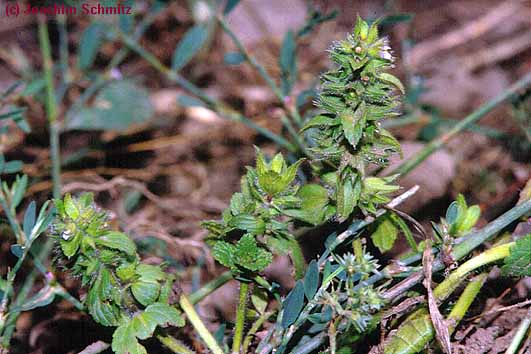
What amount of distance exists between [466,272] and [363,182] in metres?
0.25

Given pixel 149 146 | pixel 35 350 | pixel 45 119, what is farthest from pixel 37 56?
pixel 35 350

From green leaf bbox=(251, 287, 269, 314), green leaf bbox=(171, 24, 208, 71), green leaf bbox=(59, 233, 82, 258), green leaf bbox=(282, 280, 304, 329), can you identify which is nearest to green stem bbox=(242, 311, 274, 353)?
green leaf bbox=(251, 287, 269, 314)

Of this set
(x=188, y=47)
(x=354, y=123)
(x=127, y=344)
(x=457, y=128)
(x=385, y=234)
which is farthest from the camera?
(x=188, y=47)

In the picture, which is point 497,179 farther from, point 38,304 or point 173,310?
point 38,304

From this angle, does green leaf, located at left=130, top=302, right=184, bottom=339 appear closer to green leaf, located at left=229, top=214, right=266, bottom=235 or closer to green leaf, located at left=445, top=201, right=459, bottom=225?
green leaf, located at left=229, top=214, right=266, bottom=235

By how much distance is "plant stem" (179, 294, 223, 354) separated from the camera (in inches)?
46.7

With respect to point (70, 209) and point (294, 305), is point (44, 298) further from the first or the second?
point (294, 305)

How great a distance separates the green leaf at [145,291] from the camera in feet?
3.78

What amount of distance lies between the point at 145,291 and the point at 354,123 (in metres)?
0.47

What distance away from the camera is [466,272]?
115 centimetres

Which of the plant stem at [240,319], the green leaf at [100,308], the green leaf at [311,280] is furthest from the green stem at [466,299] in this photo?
the green leaf at [100,308]

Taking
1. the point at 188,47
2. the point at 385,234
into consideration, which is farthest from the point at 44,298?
the point at 188,47

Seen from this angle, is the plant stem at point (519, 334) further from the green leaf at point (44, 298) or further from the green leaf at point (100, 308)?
the green leaf at point (44, 298)

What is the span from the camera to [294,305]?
1099 millimetres
